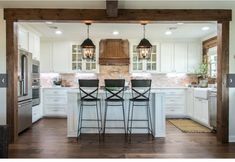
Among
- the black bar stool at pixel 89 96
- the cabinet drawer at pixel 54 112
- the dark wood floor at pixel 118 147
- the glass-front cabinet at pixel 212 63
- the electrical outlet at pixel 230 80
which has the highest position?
the glass-front cabinet at pixel 212 63

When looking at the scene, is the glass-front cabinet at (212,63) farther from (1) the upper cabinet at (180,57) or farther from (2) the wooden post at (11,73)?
(2) the wooden post at (11,73)

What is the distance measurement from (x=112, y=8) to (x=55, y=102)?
4.47 m

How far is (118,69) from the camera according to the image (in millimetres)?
8531

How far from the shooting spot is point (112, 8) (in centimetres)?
434

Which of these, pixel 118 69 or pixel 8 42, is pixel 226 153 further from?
pixel 118 69

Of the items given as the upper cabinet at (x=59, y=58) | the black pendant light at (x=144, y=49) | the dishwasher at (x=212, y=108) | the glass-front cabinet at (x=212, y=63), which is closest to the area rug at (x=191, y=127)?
the dishwasher at (x=212, y=108)

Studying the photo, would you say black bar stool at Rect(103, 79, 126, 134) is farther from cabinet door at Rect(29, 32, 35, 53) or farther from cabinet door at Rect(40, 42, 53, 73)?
cabinet door at Rect(40, 42, 53, 73)

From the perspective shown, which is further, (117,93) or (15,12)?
(117,93)

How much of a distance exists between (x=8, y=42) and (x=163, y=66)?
16.3 feet

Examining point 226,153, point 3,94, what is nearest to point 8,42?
point 3,94

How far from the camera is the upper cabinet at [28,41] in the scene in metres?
5.93

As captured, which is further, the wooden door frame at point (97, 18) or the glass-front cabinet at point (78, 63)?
the glass-front cabinet at point (78, 63)

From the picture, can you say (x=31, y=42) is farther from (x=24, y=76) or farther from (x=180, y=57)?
(x=180, y=57)

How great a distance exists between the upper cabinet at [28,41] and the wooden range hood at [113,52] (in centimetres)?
195
